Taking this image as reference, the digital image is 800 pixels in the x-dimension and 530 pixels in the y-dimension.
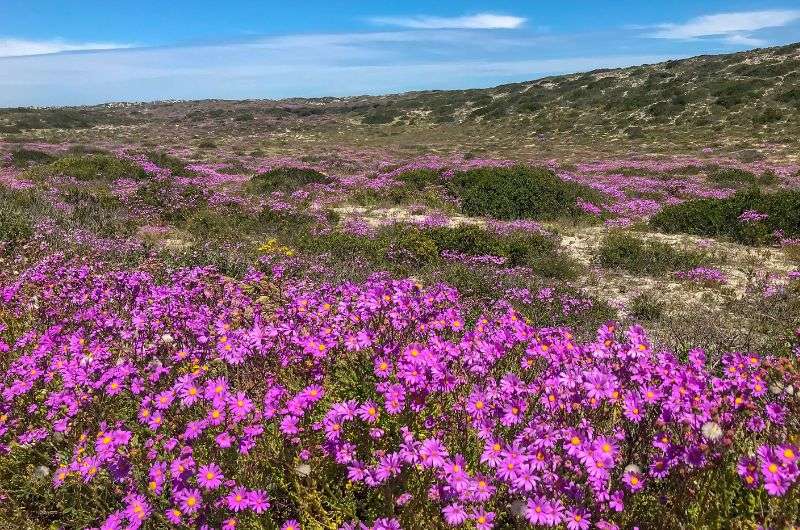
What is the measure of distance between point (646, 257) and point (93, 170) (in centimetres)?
2101

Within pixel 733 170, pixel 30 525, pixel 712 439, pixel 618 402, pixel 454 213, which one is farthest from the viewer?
pixel 733 170

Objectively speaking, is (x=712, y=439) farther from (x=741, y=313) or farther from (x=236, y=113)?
(x=236, y=113)

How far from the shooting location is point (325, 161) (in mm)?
33406

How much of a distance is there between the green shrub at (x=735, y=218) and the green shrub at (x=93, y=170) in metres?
20.5

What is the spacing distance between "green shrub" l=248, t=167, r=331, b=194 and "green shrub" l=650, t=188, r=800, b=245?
13760 mm

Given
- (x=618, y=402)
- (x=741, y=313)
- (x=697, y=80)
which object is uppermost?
(x=697, y=80)

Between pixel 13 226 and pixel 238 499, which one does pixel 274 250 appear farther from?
pixel 238 499

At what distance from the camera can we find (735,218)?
14.7 meters

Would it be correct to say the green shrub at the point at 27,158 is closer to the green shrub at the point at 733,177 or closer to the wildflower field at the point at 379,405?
the wildflower field at the point at 379,405

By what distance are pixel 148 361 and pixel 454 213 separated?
14737 mm

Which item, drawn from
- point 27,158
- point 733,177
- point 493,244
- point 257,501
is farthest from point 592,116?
point 257,501

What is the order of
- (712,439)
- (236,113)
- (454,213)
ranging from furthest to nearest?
1. (236,113)
2. (454,213)
3. (712,439)

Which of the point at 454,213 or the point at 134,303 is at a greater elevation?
the point at 134,303

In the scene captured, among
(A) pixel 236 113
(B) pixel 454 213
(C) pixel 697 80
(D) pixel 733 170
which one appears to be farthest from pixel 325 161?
(A) pixel 236 113
